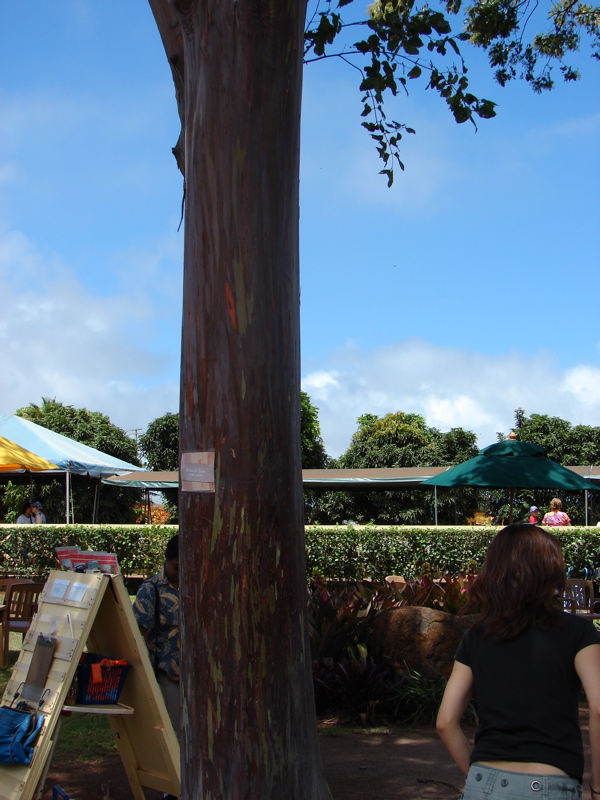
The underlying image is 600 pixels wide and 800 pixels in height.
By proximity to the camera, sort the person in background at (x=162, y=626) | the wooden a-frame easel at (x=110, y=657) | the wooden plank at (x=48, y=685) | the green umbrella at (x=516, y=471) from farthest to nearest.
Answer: the green umbrella at (x=516, y=471), the person in background at (x=162, y=626), the wooden a-frame easel at (x=110, y=657), the wooden plank at (x=48, y=685)

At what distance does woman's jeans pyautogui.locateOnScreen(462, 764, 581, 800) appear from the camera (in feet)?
7.08

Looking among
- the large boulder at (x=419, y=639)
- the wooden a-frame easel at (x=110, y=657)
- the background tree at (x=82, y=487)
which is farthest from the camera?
the background tree at (x=82, y=487)

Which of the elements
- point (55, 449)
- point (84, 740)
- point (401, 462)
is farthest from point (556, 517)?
point (401, 462)

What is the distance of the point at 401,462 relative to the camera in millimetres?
30000

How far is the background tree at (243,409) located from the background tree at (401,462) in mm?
22039

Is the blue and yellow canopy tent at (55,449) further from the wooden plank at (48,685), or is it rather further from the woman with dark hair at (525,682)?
the woman with dark hair at (525,682)

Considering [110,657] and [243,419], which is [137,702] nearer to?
[110,657]

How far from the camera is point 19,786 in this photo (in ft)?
12.8

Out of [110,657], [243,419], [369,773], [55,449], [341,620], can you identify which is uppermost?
[55,449]

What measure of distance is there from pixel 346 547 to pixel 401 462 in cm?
1616

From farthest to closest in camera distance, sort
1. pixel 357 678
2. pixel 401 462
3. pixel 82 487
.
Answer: pixel 401 462
pixel 82 487
pixel 357 678

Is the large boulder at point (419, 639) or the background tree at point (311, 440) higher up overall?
the background tree at point (311, 440)

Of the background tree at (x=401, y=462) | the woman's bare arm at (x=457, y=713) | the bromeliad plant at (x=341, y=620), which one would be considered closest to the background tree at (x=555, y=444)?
the background tree at (x=401, y=462)

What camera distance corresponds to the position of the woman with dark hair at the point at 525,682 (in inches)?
86.8
